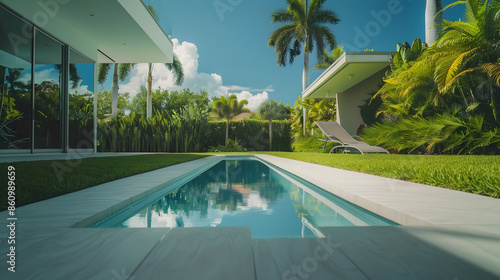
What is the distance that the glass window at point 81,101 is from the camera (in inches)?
339

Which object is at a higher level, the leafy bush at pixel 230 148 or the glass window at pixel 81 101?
the glass window at pixel 81 101

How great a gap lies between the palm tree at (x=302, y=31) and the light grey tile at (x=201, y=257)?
1803cm

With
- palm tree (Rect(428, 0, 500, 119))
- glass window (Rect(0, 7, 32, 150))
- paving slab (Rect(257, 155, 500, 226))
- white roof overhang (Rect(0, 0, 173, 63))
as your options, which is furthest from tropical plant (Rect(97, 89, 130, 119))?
paving slab (Rect(257, 155, 500, 226))

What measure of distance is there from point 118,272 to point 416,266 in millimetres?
1183

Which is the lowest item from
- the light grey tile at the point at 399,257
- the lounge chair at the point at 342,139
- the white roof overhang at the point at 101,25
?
the light grey tile at the point at 399,257

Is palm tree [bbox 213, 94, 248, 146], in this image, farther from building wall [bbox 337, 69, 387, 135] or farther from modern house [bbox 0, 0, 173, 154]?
modern house [bbox 0, 0, 173, 154]

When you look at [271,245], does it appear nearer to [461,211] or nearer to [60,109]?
[461,211]

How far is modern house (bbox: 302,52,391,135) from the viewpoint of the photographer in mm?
9531

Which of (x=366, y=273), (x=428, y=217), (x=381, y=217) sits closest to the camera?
(x=366, y=273)

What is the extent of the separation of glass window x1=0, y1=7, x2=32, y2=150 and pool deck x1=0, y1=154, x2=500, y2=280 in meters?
5.67

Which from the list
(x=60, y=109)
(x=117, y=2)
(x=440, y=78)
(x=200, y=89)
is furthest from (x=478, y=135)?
(x=200, y=89)

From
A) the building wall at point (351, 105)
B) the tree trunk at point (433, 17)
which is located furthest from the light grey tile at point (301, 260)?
the building wall at point (351, 105)

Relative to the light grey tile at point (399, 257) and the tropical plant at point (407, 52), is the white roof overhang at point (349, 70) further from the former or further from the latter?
the light grey tile at point (399, 257)

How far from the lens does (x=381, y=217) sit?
7.38ft
